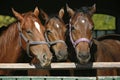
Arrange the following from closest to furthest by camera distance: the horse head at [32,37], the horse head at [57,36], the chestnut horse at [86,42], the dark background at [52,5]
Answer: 1. the horse head at [32,37]
2. the chestnut horse at [86,42]
3. the horse head at [57,36]
4. the dark background at [52,5]

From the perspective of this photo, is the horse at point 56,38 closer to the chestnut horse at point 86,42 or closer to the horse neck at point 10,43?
the chestnut horse at point 86,42

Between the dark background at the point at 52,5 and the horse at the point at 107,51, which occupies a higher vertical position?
the dark background at the point at 52,5

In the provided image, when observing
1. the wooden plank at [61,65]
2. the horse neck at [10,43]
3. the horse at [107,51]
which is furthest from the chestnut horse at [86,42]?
the horse neck at [10,43]

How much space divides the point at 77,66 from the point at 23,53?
1518 millimetres

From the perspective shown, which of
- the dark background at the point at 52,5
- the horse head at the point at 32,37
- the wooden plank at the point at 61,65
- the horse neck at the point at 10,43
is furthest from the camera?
the dark background at the point at 52,5

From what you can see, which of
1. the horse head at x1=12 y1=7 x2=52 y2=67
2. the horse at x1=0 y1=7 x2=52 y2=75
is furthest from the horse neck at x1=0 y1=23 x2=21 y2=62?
the horse head at x1=12 y1=7 x2=52 y2=67

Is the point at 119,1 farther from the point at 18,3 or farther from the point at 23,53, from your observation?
the point at 23,53

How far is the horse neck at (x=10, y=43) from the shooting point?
270 inches

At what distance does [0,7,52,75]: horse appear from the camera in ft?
20.6

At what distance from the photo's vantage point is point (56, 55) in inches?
266

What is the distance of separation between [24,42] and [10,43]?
409 millimetres

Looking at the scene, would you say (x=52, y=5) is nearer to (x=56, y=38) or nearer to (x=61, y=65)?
(x=56, y=38)

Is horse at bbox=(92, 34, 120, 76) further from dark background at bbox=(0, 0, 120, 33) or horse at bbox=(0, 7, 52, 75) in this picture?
dark background at bbox=(0, 0, 120, 33)

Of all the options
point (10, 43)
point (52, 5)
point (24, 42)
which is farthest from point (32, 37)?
point (52, 5)
